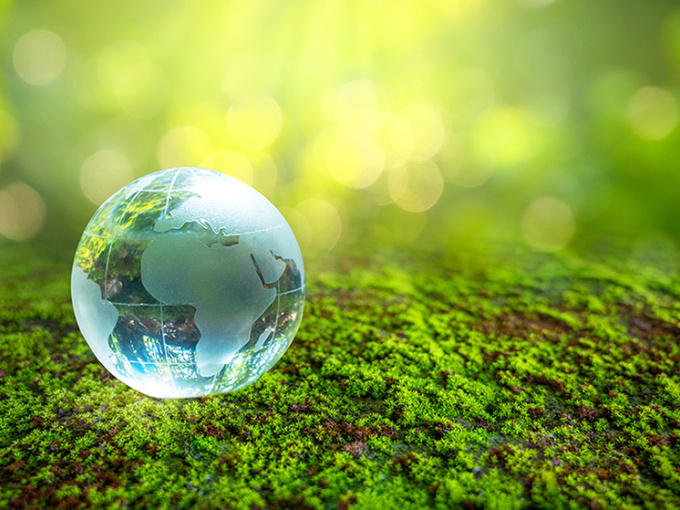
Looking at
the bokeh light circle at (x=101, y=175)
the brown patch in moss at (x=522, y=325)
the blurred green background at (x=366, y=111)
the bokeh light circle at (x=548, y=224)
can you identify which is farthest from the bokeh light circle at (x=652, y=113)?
the bokeh light circle at (x=101, y=175)

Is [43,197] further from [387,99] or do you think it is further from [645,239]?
[645,239]

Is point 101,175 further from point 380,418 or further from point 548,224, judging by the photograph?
point 548,224

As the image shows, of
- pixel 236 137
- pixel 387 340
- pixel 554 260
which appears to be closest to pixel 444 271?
pixel 554 260

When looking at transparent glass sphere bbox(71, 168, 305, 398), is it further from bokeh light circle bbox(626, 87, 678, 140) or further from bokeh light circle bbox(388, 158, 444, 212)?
bokeh light circle bbox(626, 87, 678, 140)

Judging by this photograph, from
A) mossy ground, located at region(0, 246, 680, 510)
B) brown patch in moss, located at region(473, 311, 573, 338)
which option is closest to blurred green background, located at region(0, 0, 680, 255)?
brown patch in moss, located at region(473, 311, 573, 338)

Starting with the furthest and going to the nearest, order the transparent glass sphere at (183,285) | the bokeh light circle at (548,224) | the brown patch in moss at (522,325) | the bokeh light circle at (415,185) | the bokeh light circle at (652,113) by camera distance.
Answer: the bokeh light circle at (415,185) < the bokeh light circle at (652,113) < the bokeh light circle at (548,224) < the brown patch in moss at (522,325) < the transparent glass sphere at (183,285)

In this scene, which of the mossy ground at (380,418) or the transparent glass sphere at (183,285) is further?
the transparent glass sphere at (183,285)

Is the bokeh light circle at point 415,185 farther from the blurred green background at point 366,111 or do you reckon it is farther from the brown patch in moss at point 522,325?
the brown patch in moss at point 522,325
